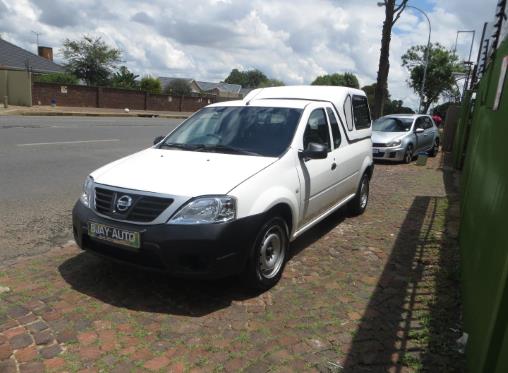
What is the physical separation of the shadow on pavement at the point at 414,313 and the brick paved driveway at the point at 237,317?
0.04 ft

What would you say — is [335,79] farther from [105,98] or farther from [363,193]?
[363,193]

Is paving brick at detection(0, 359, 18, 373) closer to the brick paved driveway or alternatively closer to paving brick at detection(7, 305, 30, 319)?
the brick paved driveway

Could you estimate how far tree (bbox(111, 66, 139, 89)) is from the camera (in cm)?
5150

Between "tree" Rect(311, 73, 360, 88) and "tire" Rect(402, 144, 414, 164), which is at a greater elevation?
"tree" Rect(311, 73, 360, 88)

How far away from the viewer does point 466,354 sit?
3105mm

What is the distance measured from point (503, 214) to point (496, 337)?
2.40ft

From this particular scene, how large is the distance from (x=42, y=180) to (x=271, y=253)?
534 cm

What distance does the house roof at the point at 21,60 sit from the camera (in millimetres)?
44678

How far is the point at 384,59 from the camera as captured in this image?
59.1ft

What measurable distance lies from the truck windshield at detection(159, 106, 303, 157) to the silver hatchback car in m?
9.63

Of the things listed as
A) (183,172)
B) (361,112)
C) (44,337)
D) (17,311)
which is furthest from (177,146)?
(361,112)

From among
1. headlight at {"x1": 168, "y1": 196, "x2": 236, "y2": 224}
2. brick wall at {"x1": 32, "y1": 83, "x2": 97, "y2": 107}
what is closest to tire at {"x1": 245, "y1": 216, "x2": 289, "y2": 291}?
headlight at {"x1": 168, "y1": 196, "x2": 236, "y2": 224}

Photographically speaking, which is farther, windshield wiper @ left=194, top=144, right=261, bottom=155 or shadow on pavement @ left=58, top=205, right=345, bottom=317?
windshield wiper @ left=194, top=144, right=261, bottom=155

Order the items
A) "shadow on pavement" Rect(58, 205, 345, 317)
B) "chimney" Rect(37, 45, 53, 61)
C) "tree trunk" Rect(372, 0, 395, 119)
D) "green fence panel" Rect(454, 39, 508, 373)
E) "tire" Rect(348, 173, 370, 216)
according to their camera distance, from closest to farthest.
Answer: "green fence panel" Rect(454, 39, 508, 373) → "shadow on pavement" Rect(58, 205, 345, 317) → "tire" Rect(348, 173, 370, 216) → "tree trunk" Rect(372, 0, 395, 119) → "chimney" Rect(37, 45, 53, 61)
